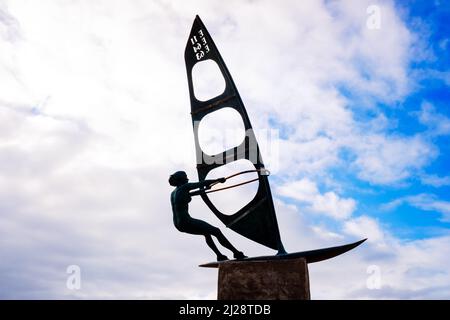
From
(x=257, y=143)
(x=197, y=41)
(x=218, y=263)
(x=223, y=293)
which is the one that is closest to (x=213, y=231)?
(x=218, y=263)

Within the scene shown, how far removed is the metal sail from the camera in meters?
6.43

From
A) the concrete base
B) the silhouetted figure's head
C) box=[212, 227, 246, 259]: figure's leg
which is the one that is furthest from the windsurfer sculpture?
the concrete base

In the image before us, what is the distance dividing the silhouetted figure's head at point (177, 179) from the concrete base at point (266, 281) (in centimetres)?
154

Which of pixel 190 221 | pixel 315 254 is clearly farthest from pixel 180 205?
pixel 315 254

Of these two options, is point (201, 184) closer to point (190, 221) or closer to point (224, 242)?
point (190, 221)

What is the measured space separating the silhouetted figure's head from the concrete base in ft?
5.04

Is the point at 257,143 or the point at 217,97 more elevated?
the point at 217,97

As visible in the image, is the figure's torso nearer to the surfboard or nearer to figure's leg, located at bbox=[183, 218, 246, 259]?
figure's leg, located at bbox=[183, 218, 246, 259]

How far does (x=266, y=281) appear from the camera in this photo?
18.0 feet

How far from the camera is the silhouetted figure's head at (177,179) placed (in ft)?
21.1

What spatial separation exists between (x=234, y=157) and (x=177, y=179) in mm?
1010
